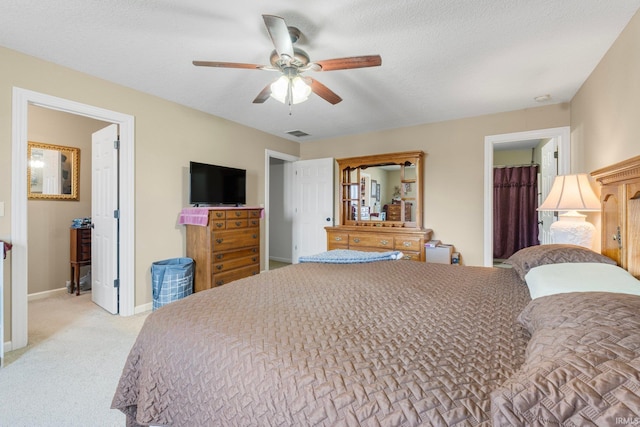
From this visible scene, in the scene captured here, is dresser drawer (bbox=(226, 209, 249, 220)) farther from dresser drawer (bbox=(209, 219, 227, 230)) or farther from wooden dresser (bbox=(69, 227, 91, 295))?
wooden dresser (bbox=(69, 227, 91, 295))

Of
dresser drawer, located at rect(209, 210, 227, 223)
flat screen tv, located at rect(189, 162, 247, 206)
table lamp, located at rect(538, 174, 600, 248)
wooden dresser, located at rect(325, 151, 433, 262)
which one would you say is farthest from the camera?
wooden dresser, located at rect(325, 151, 433, 262)

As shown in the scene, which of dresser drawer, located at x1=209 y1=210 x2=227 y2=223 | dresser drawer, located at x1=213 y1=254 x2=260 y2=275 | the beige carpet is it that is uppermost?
dresser drawer, located at x1=209 y1=210 x2=227 y2=223

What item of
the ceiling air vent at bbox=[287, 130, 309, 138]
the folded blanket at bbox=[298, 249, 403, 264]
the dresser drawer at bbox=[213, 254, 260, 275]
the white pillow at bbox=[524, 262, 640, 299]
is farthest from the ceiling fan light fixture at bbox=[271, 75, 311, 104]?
the ceiling air vent at bbox=[287, 130, 309, 138]

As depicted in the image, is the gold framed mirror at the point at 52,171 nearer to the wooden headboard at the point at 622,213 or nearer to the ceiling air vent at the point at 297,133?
the ceiling air vent at the point at 297,133

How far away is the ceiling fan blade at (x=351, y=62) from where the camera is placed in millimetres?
1786

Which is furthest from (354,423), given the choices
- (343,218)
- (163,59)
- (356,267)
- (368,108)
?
(343,218)

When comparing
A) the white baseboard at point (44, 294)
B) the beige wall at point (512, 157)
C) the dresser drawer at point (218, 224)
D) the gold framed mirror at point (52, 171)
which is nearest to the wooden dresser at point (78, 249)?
the white baseboard at point (44, 294)

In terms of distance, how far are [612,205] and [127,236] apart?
4.13 meters

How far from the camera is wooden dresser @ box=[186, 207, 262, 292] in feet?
10.6

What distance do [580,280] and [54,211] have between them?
5.18 m

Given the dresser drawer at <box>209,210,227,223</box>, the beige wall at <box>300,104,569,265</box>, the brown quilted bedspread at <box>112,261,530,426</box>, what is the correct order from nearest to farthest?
the brown quilted bedspread at <box>112,261,530,426</box>
the dresser drawer at <box>209,210,227,223</box>
the beige wall at <box>300,104,569,265</box>

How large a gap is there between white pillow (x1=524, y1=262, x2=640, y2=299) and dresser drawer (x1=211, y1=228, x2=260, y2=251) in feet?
9.44

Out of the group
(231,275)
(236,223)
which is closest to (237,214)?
(236,223)

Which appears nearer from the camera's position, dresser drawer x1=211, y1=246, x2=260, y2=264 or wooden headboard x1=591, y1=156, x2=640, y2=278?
wooden headboard x1=591, y1=156, x2=640, y2=278
